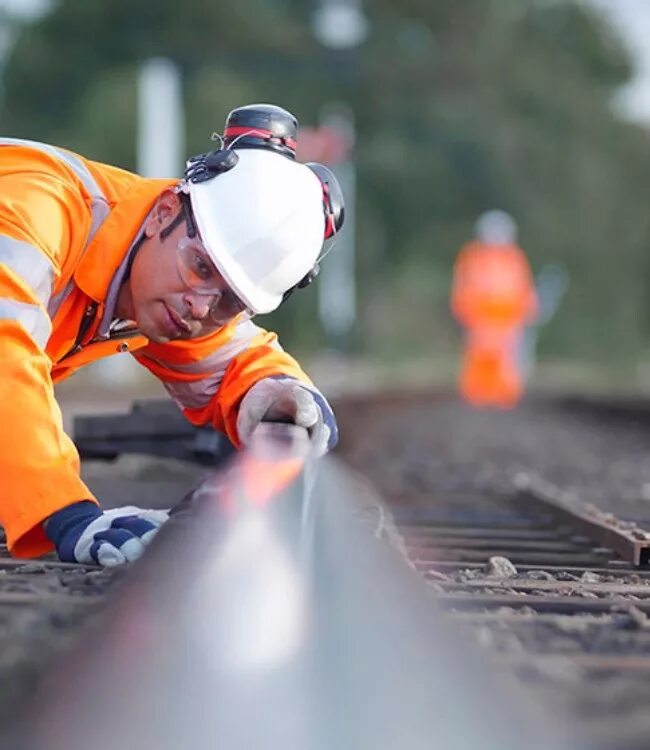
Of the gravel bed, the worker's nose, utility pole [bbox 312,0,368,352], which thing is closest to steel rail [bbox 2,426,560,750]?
the worker's nose

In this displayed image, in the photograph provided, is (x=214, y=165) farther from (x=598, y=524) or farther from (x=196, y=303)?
(x=598, y=524)

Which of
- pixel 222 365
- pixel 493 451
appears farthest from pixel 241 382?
pixel 493 451

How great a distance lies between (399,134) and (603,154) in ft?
23.4

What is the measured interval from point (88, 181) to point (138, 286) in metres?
0.28

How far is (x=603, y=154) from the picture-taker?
40.6 m

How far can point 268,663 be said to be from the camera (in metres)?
2.05

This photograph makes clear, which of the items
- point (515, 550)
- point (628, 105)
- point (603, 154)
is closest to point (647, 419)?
point (515, 550)

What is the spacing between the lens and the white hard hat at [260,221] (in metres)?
3.51

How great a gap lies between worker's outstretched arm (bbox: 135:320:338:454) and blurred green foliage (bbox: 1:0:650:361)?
25.6m

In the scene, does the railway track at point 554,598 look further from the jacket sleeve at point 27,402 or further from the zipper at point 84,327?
the zipper at point 84,327

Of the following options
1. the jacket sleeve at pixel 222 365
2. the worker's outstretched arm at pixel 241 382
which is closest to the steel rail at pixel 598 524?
the worker's outstretched arm at pixel 241 382

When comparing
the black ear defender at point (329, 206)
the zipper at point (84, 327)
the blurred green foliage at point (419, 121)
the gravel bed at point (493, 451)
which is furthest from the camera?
the blurred green foliage at point (419, 121)

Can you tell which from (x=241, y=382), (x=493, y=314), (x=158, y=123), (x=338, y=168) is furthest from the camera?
(x=338, y=168)

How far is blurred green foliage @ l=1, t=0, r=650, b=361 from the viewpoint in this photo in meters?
31.6
